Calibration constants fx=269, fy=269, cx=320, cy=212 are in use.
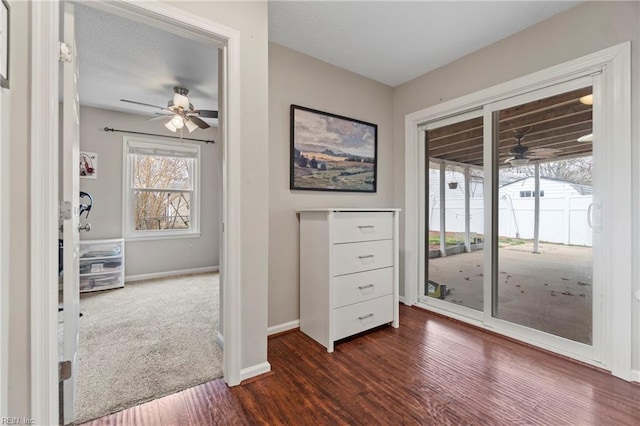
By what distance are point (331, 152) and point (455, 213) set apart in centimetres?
140

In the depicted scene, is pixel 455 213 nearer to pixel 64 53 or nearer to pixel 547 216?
pixel 547 216

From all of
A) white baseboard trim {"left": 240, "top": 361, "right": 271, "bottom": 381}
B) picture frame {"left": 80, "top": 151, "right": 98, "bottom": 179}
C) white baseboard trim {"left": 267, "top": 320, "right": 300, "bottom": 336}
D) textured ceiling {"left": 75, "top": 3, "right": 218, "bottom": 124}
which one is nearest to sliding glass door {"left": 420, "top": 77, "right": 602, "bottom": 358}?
white baseboard trim {"left": 267, "top": 320, "right": 300, "bottom": 336}

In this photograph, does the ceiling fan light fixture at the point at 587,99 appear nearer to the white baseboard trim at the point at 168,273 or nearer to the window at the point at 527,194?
the window at the point at 527,194

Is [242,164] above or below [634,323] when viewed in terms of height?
above

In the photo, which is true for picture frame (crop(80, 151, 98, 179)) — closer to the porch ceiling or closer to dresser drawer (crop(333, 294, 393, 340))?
dresser drawer (crop(333, 294, 393, 340))

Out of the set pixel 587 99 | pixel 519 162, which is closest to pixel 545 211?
pixel 519 162

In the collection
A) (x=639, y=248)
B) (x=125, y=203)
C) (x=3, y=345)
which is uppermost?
(x=125, y=203)

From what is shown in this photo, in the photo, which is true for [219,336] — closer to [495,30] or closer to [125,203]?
[125,203]

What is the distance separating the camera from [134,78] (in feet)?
9.71

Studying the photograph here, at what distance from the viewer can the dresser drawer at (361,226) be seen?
81.4 inches

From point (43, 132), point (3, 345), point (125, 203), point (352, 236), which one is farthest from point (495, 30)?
point (125, 203)

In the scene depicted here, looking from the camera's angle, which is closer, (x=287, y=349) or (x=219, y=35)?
(x=219, y=35)

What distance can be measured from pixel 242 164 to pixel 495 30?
224 cm

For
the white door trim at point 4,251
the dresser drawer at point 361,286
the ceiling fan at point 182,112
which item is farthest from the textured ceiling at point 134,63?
the dresser drawer at point 361,286
